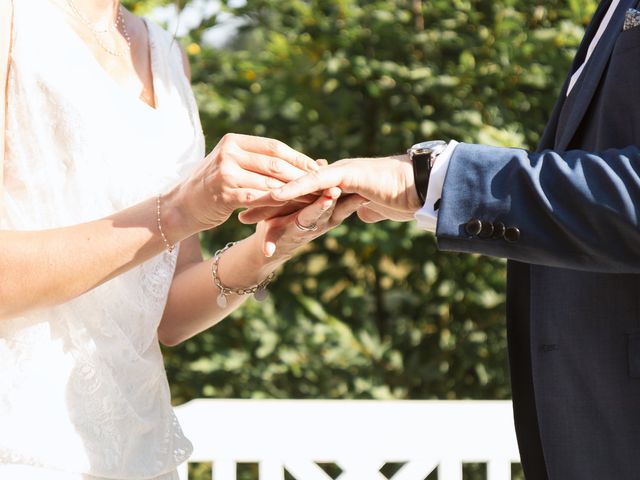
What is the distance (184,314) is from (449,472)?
956 mm

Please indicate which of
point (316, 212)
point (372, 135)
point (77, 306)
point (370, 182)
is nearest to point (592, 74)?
point (370, 182)

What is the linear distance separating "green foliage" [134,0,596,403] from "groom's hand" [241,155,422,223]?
5.60 ft

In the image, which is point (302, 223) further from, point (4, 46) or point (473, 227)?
point (4, 46)

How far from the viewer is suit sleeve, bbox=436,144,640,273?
1.58 meters

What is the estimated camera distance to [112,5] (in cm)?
219

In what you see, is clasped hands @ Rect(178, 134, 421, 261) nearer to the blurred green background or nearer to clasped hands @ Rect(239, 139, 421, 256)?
clasped hands @ Rect(239, 139, 421, 256)

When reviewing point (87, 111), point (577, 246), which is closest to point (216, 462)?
point (87, 111)

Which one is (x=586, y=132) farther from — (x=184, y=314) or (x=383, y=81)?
(x=383, y=81)

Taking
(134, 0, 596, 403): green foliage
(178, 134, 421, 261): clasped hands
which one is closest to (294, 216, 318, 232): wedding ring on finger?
(178, 134, 421, 261): clasped hands

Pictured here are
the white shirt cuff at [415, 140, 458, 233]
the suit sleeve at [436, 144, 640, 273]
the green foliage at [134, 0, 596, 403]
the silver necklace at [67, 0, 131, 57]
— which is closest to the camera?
the suit sleeve at [436, 144, 640, 273]

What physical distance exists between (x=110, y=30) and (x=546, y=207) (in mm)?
1109

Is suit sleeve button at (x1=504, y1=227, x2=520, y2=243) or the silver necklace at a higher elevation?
the silver necklace

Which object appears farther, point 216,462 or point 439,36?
point 439,36

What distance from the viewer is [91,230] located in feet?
5.71
